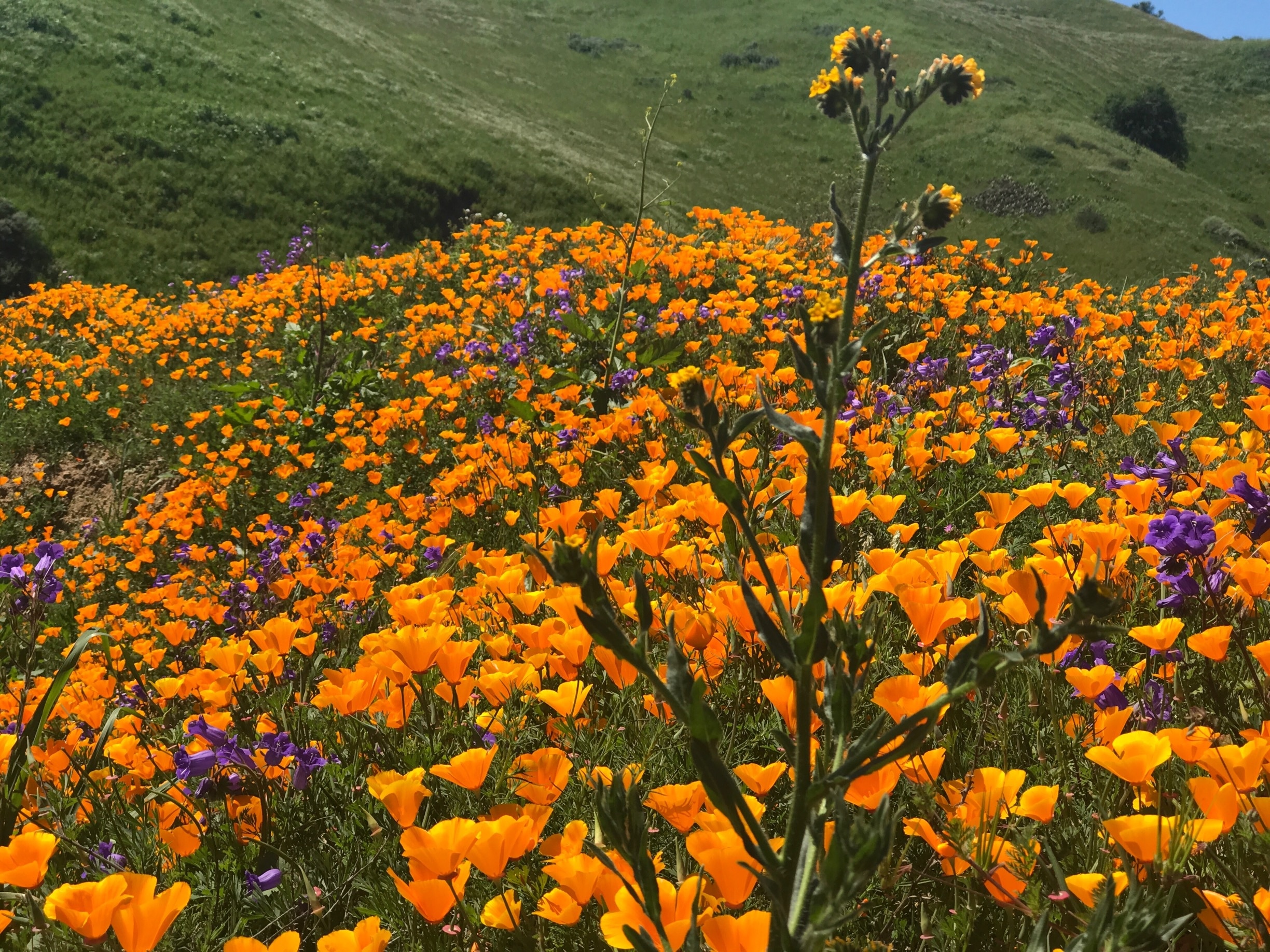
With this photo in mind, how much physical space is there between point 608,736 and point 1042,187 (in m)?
42.4

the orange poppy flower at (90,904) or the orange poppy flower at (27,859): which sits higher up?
the orange poppy flower at (90,904)

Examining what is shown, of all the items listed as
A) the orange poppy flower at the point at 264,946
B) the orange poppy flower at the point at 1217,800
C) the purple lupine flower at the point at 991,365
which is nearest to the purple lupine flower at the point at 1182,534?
the orange poppy flower at the point at 1217,800

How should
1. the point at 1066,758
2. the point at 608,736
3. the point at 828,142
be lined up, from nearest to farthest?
the point at 1066,758
the point at 608,736
the point at 828,142

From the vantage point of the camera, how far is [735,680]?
2010 mm

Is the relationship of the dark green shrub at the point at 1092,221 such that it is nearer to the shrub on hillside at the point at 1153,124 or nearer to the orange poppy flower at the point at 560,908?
the shrub on hillside at the point at 1153,124

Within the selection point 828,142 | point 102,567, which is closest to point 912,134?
point 828,142

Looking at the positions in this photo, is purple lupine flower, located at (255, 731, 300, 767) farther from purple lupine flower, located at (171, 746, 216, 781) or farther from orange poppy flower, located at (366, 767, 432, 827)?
orange poppy flower, located at (366, 767, 432, 827)

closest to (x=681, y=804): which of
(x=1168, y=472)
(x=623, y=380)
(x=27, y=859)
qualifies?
(x=27, y=859)

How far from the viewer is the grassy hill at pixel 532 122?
59.5ft

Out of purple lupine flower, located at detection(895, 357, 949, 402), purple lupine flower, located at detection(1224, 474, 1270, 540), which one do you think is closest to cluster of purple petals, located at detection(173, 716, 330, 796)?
purple lupine flower, located at detection(1224, 474, 1270, 540)

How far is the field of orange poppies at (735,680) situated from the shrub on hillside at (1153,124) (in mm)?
54439

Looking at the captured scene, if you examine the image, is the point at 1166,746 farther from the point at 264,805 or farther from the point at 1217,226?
the point at 1217,226

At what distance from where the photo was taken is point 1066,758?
5.52ft

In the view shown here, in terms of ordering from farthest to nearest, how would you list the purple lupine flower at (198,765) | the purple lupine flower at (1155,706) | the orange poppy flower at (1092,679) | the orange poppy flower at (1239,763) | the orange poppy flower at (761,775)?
the purple lupine flower at (198,765)
the purple lupine flower at (1155,706)
the orange poppy flower at (1092,679)
the orange poppy flower at (761,775)
the orange poppy flower at (1239,763)
